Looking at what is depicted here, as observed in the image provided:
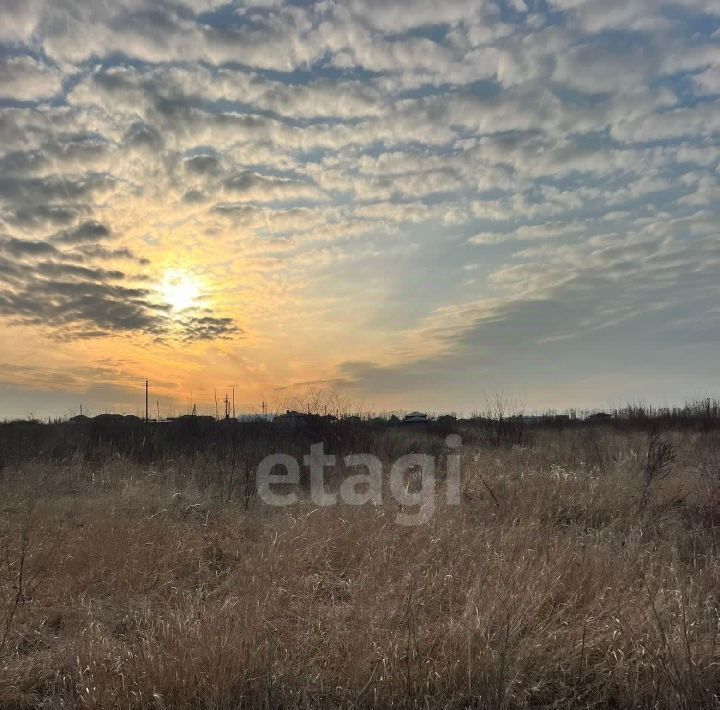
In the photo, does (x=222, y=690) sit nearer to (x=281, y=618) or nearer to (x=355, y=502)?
(x=281, y=618)

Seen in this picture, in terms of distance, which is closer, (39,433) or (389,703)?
(389,703)

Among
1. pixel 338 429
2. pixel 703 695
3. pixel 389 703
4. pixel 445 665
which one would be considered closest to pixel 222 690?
pixel 389 703

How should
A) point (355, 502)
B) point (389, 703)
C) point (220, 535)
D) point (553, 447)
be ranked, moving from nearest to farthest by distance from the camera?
point (389, 703), point (220, 535), point (355, 502), point (553, 447)

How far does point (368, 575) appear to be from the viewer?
4742 millimetres

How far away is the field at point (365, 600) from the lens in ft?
10.4

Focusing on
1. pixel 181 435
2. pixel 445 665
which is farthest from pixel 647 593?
pixel 181 435

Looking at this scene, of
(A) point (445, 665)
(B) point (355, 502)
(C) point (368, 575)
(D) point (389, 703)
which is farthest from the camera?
(B) point (355, 502)

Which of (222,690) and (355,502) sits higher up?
(355,502)

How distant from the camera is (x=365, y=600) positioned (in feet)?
14.0

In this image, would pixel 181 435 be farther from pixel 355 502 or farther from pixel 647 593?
pixel 647 593

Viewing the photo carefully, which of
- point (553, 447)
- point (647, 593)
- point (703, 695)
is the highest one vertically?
point (553, 447)

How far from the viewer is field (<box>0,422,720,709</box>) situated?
3.17m

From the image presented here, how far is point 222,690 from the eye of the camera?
3.05 meters

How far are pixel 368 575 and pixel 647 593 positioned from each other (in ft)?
6.68
